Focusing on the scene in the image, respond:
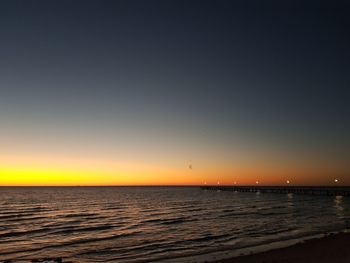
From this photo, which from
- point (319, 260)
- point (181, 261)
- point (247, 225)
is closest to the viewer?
point (319, 260)

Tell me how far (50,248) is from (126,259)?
6.74 m

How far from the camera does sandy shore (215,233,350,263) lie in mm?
15875

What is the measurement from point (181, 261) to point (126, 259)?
3361mm

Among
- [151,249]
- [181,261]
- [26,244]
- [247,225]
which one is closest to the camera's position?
[181,261]

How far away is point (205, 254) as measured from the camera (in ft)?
70.4

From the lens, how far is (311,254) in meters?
18.0

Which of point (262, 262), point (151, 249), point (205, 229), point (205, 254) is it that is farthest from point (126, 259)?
point (205, 229)

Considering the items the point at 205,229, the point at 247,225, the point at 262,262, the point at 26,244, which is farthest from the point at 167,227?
the point at 262,262

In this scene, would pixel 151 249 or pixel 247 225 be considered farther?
pixel 247 225

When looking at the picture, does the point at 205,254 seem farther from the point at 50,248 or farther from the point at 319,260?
the point at 50,248

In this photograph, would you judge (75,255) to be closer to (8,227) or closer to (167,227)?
(167,227)

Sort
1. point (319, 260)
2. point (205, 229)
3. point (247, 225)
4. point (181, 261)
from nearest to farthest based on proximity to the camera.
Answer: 1. point (319, 260)
2. point (181, 261)
3. point (205, 229)
4. point (247, 225)

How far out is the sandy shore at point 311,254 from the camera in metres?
15.9

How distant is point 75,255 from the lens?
2203 centimetres
